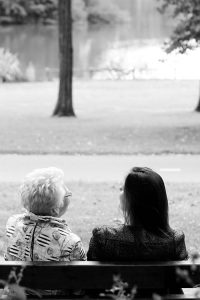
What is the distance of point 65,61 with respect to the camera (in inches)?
792

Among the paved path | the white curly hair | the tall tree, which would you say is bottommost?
the paved path

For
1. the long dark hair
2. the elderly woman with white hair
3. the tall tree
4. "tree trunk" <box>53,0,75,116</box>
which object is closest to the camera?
the long dark hair

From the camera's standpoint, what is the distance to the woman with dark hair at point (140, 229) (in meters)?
3.61

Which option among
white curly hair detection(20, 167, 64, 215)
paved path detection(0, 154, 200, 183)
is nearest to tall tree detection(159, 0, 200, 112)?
paved path detection(0, 154, 200, 183)

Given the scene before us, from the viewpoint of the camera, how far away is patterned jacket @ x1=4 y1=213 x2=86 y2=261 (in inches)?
152

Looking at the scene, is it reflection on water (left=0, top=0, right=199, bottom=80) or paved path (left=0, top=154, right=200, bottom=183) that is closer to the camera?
paved path (left=0, top=154, right=200, bottom=183)

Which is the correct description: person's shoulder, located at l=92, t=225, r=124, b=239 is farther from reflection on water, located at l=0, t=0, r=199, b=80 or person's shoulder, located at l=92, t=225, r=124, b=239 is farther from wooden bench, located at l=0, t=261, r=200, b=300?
reflection on water, located at l=0, t=0, r=199, b=80

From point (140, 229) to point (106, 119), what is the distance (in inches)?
636

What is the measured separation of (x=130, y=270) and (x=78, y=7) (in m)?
58.9

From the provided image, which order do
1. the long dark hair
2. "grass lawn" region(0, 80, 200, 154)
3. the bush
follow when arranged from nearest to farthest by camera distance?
the long dark hair → "grass lawn" region(0, 80, 200, 154) → the bush

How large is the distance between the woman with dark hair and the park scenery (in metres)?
0.21

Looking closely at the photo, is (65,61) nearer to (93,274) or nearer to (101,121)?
(101,121)

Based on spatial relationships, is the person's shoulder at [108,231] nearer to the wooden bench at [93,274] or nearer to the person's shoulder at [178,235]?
the person's shoulder at [178,235]

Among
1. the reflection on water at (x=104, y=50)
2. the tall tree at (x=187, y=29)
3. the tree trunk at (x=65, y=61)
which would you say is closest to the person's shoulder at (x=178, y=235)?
the tall tree at (x=187, y=29)
